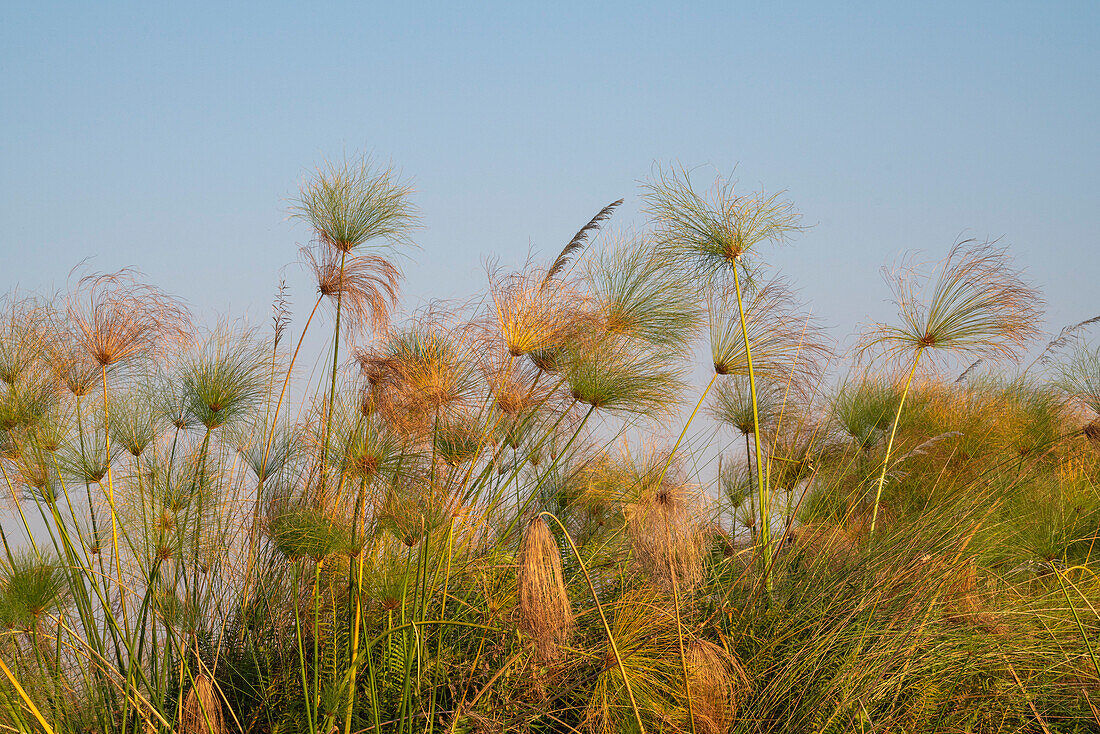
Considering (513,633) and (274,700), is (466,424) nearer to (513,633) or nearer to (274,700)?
(513,633)

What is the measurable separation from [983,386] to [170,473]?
4880 mm

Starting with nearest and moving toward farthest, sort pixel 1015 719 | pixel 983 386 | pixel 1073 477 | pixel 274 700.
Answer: pixel 1015 719, pixel 274 700, pixel 1073 477, pixel 983 386

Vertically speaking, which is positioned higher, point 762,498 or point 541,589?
point 762,498

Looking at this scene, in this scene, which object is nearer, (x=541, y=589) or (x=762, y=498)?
(x=541, y=589)

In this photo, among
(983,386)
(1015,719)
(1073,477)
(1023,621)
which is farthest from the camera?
(983,386)

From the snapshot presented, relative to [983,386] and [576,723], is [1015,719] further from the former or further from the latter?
[983,386]

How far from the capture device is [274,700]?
11.7 ft

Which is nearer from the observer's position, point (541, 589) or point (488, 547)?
point (541, 589)

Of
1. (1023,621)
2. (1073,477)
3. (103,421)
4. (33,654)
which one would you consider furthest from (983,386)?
(33,654)

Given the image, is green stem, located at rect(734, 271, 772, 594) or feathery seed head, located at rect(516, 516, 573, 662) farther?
green stem, located at rect(734, 271, 772, 594)

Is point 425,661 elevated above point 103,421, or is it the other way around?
point 103,421

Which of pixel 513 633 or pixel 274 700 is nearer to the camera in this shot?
pixel 513 633

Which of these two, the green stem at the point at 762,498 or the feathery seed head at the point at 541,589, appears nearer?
the feathery seed head at the point at 541,589

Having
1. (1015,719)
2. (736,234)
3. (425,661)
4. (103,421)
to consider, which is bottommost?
(1015,719)
